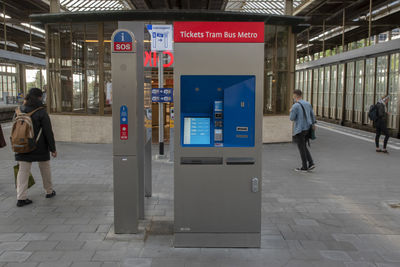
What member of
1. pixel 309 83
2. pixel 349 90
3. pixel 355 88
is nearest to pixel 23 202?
pixel 355 88

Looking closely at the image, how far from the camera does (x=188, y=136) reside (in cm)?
401

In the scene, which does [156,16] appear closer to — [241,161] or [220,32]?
[220,32]

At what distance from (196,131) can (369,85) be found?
A: 15.3 metres

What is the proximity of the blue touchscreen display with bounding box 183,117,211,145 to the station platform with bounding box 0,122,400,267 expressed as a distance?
116cm

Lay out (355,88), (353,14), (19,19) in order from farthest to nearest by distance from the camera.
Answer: (353,14) < (19,19) < (355,88)

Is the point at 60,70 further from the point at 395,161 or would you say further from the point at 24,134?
the point at 395,161

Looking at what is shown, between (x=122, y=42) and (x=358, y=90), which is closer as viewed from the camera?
(x=122, y=42)

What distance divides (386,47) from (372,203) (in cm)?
980

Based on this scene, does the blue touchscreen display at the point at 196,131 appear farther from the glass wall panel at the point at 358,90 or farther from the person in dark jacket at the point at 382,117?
Answer: the glass wall panel at the point at 358,90

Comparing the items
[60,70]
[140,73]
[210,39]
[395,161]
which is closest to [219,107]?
[210,39]

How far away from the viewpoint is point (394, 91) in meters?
15.0

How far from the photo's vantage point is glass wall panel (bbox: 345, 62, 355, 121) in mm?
18969

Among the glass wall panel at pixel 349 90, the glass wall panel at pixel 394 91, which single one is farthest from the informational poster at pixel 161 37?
the glass wall panel at pixel 349 90

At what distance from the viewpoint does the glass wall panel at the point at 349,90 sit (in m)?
19.0
